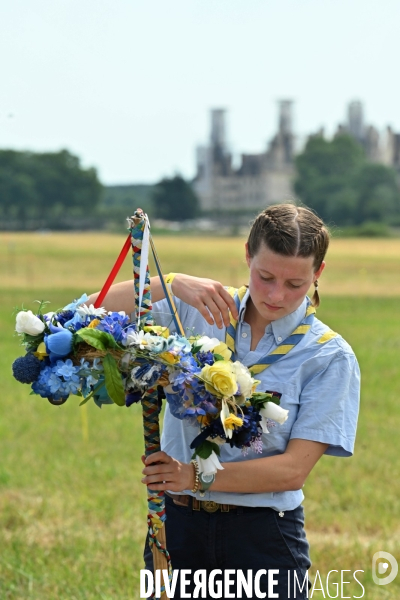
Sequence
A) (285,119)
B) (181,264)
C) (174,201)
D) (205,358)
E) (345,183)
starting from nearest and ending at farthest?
1. (205,358)
2. (181,264)
3. (345,183)
4. (174,201)
5. (285,119)

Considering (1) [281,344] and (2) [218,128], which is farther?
(2) [218,128]

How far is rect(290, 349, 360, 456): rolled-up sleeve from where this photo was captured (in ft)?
9.09

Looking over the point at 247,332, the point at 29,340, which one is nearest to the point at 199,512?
the point at 247,332

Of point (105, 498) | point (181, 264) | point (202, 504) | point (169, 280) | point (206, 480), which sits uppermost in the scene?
point (169, 280)

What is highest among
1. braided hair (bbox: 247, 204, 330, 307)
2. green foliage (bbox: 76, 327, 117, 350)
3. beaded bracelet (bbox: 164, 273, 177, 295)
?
braided hair (bbox: 247, 204, 330, 307)

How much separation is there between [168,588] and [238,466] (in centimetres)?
40

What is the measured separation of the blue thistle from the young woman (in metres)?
0.46

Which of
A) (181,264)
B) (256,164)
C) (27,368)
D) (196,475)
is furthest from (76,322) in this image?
(256,164)

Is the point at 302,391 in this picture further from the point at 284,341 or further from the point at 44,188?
the point at 44,188

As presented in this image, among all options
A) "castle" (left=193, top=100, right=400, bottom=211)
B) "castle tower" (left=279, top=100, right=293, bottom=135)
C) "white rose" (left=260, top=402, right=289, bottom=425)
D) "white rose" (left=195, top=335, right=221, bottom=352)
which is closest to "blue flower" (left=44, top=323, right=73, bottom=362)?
"white rose" (left=195, top=335, right=221, bottom=352)

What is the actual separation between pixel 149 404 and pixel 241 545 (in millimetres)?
563

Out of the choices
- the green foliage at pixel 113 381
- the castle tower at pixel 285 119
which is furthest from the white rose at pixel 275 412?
the castle tower at pixel 285 119

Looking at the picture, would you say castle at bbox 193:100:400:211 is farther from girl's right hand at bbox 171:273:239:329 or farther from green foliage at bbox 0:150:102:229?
girl's right hand at bbox 171:273:239:329

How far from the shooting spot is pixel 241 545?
2.87 meters
